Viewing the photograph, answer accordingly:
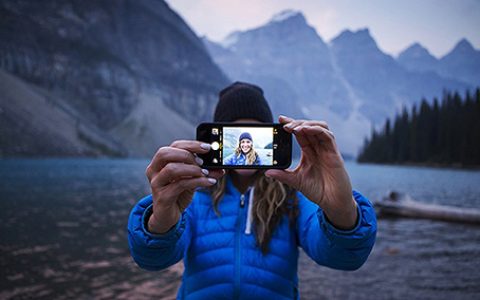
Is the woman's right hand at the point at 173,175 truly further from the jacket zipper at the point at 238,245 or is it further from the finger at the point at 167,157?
the jacket zipper at the point at 238,245

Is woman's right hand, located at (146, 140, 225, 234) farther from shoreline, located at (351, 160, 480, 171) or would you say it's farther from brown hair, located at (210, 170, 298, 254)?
shoreline, located at (351, 160, 480, 171)

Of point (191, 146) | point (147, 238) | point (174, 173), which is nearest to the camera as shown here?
point (174, 173)

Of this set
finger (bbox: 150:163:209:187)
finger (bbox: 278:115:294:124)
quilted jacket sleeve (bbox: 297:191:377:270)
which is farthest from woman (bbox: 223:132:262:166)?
quilted jacket sleeve (bbox: 297:191:377:270)

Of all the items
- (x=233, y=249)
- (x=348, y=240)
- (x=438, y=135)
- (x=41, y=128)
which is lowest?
(x=438, y=135)

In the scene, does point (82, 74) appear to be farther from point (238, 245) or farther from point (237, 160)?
point (237, 160)

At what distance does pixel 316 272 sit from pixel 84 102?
599 ft

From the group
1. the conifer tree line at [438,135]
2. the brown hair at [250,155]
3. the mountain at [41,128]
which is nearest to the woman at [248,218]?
the brown hair at [250,155]

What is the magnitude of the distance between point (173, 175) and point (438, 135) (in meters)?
109

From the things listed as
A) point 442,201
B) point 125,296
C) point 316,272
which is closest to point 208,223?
point 125,296

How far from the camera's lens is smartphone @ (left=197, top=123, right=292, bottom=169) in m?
2.40

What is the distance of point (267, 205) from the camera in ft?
10.5

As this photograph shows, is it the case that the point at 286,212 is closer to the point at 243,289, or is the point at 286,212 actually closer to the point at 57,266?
the point at 243,289

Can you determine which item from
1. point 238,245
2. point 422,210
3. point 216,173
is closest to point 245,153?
point 216,173

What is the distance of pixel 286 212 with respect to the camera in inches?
126
